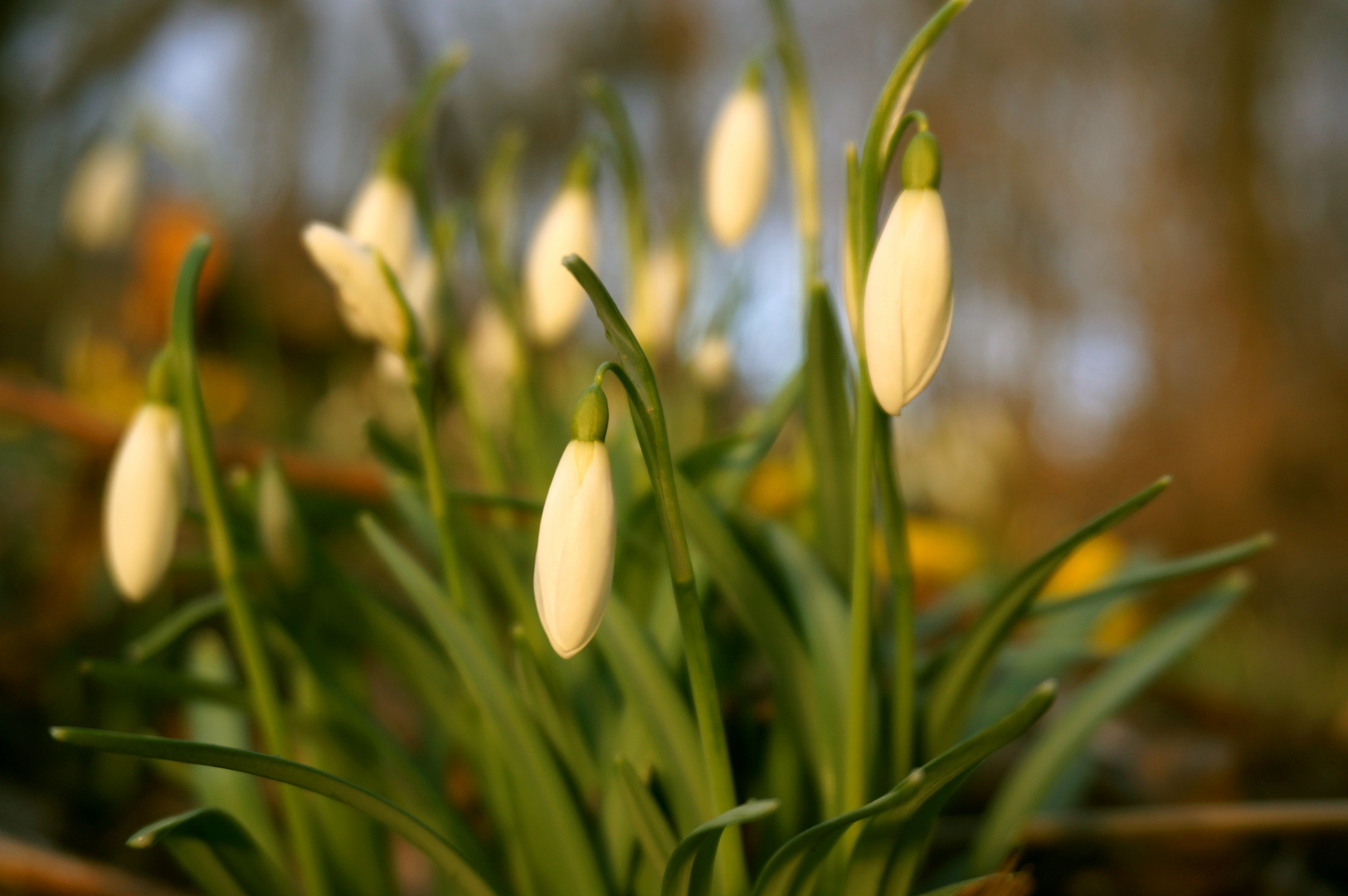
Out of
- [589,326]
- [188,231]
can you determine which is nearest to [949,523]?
[589,326]

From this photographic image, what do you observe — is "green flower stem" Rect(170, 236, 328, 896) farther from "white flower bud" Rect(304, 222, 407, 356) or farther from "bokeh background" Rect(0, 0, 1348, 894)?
"bokeh background" Rect(0, 0, 1348, 894)

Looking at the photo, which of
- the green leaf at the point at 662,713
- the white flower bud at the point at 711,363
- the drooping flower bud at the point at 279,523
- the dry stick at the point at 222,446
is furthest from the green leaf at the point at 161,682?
the white flower bud at the point at 711,363

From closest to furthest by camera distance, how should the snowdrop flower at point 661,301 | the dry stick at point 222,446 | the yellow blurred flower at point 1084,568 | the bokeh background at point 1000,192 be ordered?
the snowdrop flower at point 661,301 < the dry stick at point 222,446 < the yellow blurred flower at point 1084,568 < the bokeh background at point 1000,192

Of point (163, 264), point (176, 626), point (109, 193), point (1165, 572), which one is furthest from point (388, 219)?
point (163, 264)

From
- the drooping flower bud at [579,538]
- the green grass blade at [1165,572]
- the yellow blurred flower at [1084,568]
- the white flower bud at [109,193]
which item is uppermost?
the white flower bud at [109,193]

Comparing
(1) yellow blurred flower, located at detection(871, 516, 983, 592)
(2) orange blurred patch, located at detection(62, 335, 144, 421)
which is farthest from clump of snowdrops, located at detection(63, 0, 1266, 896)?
(2) orange blurred patch, located at detection(62, 335, 144, 421)

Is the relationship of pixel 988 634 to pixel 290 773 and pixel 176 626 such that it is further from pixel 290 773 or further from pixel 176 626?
pixel 176 626

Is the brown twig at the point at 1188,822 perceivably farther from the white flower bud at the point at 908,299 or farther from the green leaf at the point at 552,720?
the white flower bud at the point at 908,299
